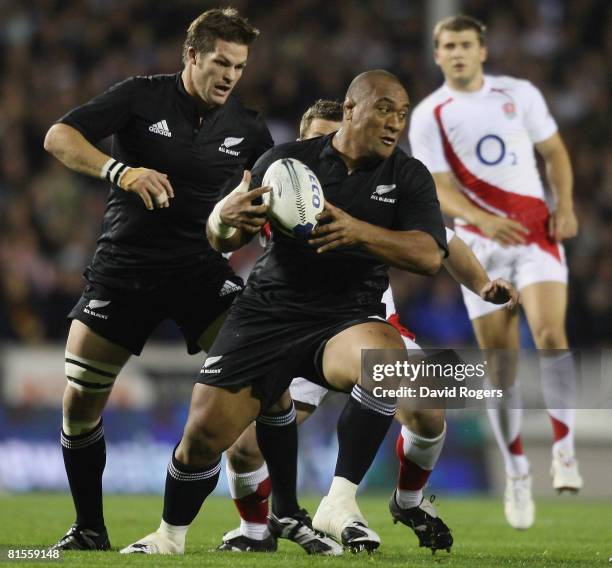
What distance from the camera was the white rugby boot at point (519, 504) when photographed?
7.45 m

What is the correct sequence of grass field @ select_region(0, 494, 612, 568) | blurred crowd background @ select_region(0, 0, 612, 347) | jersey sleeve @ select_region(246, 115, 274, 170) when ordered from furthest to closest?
blurred crowd background @ select_region(0, 0, 612, 347)
jersey sleeve @ select_region(246, 115, 274, 170)
grass field @ select_region(0, 494, 612, 568)

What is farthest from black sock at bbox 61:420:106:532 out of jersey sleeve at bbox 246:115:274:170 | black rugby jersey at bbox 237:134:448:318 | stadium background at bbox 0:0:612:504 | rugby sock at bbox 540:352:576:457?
stadium background at bbox 0:0:612:504

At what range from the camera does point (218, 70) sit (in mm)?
5773

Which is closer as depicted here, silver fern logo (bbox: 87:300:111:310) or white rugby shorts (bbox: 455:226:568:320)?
silver fern logo (bbox: 87:300:111:310)

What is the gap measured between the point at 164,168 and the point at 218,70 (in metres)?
0.52

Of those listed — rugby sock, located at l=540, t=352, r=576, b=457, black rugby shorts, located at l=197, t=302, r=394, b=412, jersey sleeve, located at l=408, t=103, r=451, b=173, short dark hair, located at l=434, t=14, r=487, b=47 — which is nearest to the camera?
black rugby shorts, located at l=197, t=302, r=394, b=412

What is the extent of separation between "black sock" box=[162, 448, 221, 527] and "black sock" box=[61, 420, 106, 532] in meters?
0.55

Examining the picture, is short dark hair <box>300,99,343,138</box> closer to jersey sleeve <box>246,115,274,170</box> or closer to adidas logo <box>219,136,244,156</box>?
jersey sleeve <box>246,115,274,170</box>

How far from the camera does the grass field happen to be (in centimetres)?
509

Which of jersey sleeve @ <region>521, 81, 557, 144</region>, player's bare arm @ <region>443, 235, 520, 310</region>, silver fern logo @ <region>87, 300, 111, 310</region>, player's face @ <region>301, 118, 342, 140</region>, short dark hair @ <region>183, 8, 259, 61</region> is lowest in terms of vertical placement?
silver fern logo @ <region>87, 300, 111, 310</region>

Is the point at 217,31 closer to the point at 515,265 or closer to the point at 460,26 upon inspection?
the point at 460,26

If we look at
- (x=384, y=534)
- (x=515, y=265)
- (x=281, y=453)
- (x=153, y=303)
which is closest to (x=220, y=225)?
(x=153, y=303)

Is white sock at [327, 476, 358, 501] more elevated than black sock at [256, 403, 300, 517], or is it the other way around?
black sock at [256, 403, 300, 517]

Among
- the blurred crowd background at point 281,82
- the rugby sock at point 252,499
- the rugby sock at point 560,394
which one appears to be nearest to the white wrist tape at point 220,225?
the rugby sock at point 252,499
